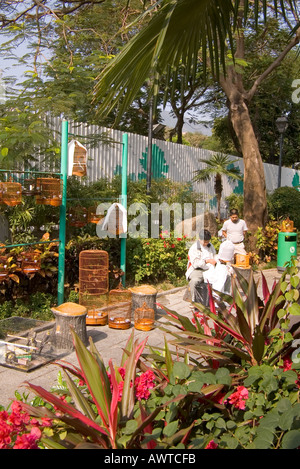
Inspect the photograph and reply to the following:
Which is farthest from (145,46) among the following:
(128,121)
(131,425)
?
(128,121)

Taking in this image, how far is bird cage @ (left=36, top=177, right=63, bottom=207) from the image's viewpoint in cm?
692

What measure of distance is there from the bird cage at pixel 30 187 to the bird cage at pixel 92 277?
122 cm

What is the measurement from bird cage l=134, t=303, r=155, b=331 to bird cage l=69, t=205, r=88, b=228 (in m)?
1.75

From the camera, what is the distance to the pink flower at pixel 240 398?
225cm

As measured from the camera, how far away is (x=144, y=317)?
7008 mm

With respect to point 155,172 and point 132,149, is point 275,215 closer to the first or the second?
point 155,172

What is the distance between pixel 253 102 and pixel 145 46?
926 inches

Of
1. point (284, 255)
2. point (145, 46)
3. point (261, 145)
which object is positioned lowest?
point (284, 255)

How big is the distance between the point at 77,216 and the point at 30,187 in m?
0.88

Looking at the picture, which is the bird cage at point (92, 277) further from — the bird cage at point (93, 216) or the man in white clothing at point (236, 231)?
the man in white clothing at point (236, 231)

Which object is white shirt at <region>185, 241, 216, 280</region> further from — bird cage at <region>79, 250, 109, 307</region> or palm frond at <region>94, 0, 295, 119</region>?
palm frond at <region>94, 0, 295, 119</region>

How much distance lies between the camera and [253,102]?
24.8m
